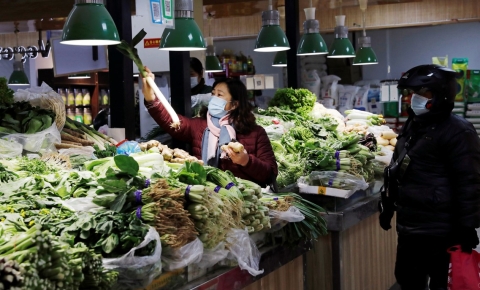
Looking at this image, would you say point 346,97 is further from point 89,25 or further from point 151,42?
point 89,25

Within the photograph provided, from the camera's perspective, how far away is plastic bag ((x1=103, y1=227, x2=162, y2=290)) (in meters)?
2.62

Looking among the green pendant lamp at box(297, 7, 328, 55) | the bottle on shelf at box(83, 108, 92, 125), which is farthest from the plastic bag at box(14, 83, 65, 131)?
the bottle on shelf at box(83, 108, 92, 125)

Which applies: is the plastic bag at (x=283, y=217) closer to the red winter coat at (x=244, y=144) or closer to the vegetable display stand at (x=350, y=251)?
the red winter coat at (x=244, y=144)

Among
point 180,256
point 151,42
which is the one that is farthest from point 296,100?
point 180,256

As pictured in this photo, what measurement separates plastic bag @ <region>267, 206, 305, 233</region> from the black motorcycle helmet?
1.19m

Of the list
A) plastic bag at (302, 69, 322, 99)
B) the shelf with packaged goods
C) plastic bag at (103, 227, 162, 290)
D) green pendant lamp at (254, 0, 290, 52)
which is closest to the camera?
plastic bag at (103, 227, 162, 290)

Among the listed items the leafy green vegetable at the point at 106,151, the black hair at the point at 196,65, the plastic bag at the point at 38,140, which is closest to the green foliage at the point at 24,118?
the plastic bag at the point at 38,140

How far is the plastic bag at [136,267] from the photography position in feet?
8.59

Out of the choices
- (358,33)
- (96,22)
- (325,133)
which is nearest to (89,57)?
(325,133)

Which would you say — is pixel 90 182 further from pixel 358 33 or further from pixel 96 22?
pixel 358 33

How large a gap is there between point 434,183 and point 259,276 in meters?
1.37

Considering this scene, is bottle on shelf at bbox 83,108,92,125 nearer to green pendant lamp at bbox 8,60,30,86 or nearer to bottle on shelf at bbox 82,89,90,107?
bottle on shelf at bbox 82,89,90,107

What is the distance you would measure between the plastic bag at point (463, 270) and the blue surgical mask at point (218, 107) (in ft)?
6.20

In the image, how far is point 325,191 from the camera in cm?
520
